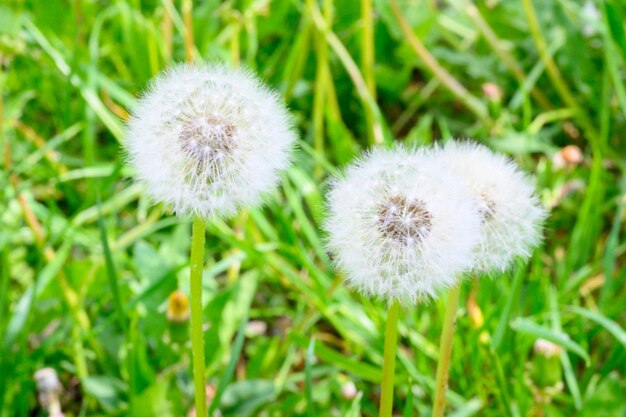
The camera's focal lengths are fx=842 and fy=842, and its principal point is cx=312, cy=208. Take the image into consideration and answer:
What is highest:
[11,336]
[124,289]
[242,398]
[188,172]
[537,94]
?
[188,172]

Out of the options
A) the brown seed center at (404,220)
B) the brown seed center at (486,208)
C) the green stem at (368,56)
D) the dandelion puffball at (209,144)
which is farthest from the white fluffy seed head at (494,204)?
the green stem at (368,56)

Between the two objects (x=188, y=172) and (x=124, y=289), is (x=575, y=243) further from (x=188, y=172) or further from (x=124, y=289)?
(x=188, y=172)

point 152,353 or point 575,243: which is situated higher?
point 152,353

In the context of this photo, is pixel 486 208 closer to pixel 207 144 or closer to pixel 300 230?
pixel 207 144

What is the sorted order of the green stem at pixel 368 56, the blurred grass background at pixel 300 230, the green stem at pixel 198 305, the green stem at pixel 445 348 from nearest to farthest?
the green stem at pixel 198 305 → the green stem at pixel 445 348 → the blurred grass background at pixel 300 230 → the green stem at pixel 368 56

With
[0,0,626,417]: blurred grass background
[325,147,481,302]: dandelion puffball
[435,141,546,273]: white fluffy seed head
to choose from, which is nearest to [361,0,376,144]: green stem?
[0,0,626,417]: blurred grass background

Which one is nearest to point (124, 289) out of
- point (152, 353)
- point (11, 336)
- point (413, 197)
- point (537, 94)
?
point (152, 353)

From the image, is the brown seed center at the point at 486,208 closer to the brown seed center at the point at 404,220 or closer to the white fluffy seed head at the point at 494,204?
the white fluffy seed head at the point at 494,204
